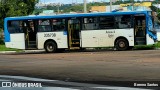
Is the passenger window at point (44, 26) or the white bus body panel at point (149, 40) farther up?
the passenger window at point (44, 26)

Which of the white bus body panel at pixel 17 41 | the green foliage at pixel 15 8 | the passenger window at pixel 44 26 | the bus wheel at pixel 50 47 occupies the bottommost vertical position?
the bus wheel at pixel 50 47

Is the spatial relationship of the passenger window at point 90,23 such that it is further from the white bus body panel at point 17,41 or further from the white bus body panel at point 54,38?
the white bus body panel at point 17,41

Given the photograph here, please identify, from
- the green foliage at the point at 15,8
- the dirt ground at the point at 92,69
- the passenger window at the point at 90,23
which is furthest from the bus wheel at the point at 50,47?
the green foliage at the point at 15,8

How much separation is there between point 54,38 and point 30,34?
1951 mm

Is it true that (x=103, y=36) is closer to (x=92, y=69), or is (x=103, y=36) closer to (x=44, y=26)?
(x=44, y=26)

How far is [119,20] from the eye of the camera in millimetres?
29422

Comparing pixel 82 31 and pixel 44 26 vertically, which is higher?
pixel 44 26

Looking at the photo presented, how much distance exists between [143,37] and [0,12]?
2779 centimetres

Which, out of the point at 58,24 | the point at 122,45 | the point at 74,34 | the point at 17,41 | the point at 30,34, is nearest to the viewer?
the point at 122,45

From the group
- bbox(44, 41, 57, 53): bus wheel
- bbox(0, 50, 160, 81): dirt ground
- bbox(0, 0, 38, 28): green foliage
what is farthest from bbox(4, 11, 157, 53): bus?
bbox(0, 0, 38, 28): green foliage

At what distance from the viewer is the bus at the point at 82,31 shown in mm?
29156

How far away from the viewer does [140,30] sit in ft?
95.9

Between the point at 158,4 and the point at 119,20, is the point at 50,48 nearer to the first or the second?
the point at 119,20

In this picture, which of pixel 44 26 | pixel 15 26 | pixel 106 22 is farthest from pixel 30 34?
pixel 106 22
